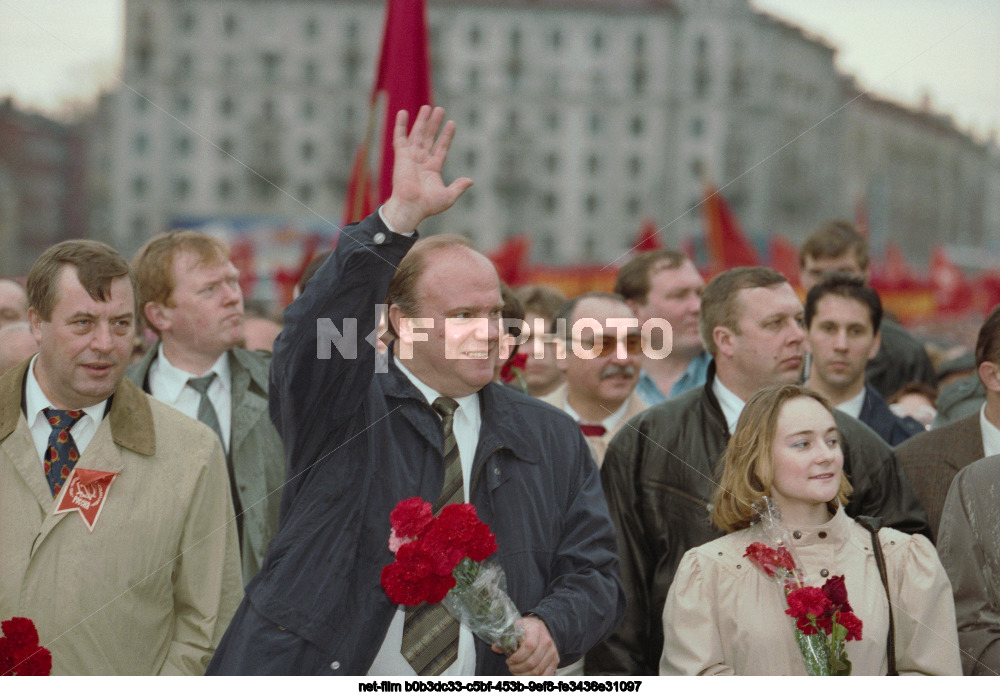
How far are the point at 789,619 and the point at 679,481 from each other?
64 cm

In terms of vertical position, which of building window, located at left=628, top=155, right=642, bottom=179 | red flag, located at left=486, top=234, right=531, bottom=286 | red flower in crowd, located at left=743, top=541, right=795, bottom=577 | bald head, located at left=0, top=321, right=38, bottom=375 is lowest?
red flower in crowd, located at left=743, top=541, right=795, bottom=577

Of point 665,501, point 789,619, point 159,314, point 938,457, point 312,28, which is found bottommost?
point 789,619

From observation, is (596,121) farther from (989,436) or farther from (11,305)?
(989,436)

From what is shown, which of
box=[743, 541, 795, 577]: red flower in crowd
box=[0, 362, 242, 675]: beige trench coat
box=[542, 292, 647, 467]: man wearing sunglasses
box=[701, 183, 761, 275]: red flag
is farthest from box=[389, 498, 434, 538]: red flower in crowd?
box=[701, 183, 761, 275]: red flag

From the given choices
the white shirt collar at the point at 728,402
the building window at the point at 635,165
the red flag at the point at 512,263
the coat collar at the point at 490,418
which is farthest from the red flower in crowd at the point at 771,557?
the building window at the point at 635,165

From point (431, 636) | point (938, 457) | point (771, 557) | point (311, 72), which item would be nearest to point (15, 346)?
point (431, 636)

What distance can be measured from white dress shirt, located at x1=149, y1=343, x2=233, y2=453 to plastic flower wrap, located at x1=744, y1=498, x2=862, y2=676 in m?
1.92

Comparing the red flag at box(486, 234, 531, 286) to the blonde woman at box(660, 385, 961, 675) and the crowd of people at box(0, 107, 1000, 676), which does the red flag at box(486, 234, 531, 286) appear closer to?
the crowd of people at box(0, 107, 1000, 676)

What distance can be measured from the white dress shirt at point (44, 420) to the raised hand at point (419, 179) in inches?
46.4

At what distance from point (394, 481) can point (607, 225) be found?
5760 centimetres

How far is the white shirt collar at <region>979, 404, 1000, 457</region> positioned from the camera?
3.73 m

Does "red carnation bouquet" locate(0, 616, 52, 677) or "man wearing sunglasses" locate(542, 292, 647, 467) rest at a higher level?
"man wearing sunglasses" locate(542, 292, 647, 467)

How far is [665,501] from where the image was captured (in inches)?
141

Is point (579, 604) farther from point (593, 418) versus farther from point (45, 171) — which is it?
point (45, 171)
